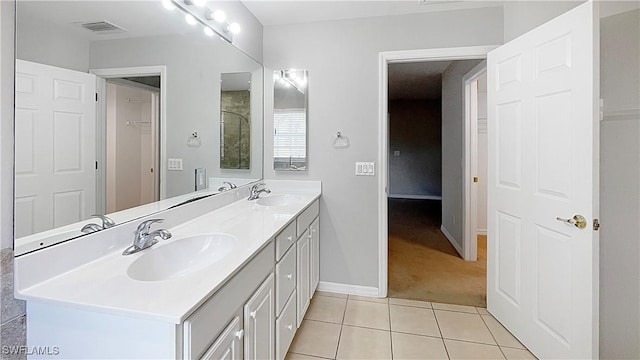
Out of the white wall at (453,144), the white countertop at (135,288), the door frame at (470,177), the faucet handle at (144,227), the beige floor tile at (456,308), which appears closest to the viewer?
the white countertop at (135,288)

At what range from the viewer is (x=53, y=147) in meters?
1.04

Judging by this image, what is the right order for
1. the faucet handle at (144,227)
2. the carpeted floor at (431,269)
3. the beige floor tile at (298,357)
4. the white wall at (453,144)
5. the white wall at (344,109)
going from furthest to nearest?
the white wall at (453,144) → the carpeted floor at (431,269) → the white wall at (344,109) → the beige floor tile at (298,357) → the faucet handle at (144,227)

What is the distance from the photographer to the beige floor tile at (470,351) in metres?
1.85

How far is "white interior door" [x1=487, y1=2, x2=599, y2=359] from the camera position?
1.50 m

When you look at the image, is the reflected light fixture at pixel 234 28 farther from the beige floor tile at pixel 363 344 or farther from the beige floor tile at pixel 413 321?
the beige floor tile at pixel 413 321

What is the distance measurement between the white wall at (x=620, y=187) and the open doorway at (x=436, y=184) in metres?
0.97

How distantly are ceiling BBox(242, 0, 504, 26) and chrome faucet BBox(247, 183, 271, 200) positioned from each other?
143 cm

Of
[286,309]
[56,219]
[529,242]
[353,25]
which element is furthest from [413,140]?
[56,219]

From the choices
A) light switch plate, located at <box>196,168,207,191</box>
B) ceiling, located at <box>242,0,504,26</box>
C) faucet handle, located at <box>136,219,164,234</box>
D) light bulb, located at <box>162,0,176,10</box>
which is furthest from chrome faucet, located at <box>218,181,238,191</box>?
ceiling, located at <box>242,0,504,26</box>

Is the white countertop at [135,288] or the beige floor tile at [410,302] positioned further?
the beige floor tile at [410,302]

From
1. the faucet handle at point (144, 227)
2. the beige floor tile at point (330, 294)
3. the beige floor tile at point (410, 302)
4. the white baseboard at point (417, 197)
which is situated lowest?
the beige floor tile at point (410, 302)

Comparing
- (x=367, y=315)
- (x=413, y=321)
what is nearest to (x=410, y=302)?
(x=413, y=321)

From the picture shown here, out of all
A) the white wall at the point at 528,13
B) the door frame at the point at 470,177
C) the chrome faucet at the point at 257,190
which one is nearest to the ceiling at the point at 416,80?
the door frame at the point at 470,177

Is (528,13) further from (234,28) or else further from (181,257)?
(181,257)
